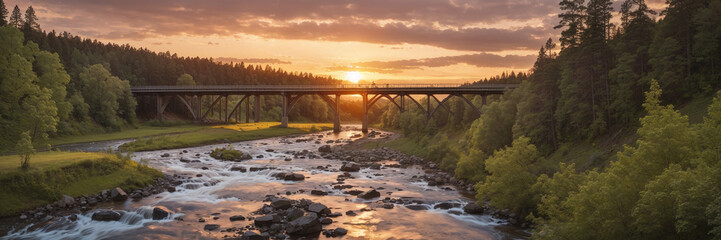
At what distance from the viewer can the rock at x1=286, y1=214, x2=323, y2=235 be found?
24.3 m

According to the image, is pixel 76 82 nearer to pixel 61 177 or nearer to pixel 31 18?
pixel 31 18

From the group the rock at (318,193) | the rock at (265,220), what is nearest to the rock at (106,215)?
the rock at (265,220)

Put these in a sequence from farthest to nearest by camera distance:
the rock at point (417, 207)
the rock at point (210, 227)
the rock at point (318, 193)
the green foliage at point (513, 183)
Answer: the rock at point (318, 193), the rock at point (417, 207), the green foliage at point (513, 183), the rock at point (210, 227)

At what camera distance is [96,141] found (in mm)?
64562

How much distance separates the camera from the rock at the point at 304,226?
24.3 m

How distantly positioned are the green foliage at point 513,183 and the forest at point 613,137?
0.23 ft

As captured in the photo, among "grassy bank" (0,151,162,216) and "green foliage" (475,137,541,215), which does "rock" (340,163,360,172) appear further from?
"green foliage" (475,137,541,215)

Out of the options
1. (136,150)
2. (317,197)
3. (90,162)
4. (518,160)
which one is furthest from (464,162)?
(136,150)

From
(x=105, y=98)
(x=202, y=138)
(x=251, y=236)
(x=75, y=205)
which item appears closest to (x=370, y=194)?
(x=251, y=236)

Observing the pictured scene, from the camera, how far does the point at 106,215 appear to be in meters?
26.9

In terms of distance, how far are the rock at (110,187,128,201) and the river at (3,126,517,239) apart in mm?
1010

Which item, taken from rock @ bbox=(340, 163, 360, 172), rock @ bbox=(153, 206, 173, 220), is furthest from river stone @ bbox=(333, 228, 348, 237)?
rock @ bbox=(340, 163, 360, 172)

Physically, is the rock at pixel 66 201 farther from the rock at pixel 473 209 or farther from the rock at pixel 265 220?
the rock at pixel 473 209

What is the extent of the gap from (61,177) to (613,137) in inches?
1697
